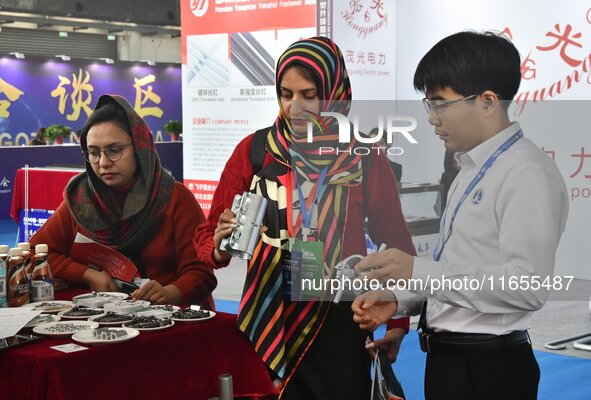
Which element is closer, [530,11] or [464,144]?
[464,144]

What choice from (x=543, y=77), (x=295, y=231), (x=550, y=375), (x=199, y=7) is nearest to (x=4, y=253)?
(x=295, y=231)

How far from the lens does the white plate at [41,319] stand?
2.26 meters

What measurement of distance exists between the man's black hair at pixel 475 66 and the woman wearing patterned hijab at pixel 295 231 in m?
0.37

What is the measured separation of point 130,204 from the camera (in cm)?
280

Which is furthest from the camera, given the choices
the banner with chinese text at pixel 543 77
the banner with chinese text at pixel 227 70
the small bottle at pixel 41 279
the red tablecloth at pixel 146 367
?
the banner with chinese text at pixel 227 70

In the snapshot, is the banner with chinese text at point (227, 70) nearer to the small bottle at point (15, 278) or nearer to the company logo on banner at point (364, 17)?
the company logo on banner at point (364, 17)

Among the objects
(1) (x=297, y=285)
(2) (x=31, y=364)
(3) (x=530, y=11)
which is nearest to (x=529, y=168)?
(1) (x=297, y=285)

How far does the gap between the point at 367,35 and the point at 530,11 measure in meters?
1.30

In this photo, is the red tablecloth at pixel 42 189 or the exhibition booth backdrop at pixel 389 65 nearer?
the exhibition booth backdrop at pixel 389 65

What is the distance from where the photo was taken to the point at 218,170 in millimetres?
8102

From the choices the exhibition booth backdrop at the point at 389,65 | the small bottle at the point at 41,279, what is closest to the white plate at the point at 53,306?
the small bottle at the point at 41,279

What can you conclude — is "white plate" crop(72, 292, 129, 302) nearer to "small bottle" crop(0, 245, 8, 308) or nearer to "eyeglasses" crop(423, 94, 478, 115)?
"small bottle" crop(0, 245, 8, 308)

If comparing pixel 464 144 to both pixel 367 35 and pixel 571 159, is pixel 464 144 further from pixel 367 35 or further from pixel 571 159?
pixel 367 35

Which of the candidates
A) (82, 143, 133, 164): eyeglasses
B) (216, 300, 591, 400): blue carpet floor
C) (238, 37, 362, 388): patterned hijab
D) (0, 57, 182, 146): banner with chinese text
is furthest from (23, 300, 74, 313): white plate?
(0, 57, 182, 146): banner with chinese text
